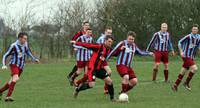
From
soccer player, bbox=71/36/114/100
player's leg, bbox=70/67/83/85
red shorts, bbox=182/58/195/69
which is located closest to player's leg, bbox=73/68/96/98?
soccer player, bbox=71/36/114/100

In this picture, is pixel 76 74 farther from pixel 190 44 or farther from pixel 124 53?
pixel 124 53

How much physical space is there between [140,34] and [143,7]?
8.62 feet

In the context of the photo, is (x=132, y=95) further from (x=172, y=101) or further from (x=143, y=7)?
(x=143, y=7)

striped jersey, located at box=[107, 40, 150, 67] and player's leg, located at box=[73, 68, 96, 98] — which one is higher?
striped jersey, located at box=[107, 40, 150, 67]

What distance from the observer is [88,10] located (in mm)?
53812

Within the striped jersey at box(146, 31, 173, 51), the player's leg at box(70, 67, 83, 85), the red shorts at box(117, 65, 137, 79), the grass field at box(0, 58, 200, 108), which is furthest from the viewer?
the striped jersey at box(146, 31, 173, 51)

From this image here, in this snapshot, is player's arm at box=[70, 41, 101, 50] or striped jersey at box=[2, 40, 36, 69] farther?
striped jersey at box=[2, 40, 36, 69]

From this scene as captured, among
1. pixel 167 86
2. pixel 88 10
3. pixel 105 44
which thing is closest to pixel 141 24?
pixel 88 10

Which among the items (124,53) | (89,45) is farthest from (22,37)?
(124,53)

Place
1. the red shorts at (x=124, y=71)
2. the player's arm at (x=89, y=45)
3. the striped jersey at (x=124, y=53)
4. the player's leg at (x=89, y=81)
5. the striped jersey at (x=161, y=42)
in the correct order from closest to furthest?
the player's arm at (x=89, y=45), the player's leg at (x=89, y=81), the red shorts at (x=124, y=71), the striped jersey at (x=124, y=53), the striped jersey at (x=161, y=42)

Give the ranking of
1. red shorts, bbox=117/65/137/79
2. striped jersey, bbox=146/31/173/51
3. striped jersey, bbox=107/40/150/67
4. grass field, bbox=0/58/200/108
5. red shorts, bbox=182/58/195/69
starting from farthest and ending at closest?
striped jersey, bbox=146/31/173/51 < red shorts, bbox=182/58/195/69 < striped jersey, bbox=107/40/150/67 < red shorts, bbox=117/65/137/79 < grass field, bbox=0/58/200/108

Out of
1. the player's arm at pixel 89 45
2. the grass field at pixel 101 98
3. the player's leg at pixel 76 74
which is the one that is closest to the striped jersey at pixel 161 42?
the grass field at pixel 101 98

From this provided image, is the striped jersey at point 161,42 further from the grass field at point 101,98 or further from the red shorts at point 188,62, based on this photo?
the red shorts at point 188,62

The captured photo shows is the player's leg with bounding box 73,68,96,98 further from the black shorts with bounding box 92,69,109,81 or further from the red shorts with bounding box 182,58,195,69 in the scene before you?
the red shorts with bounding box 182,58,195,69
